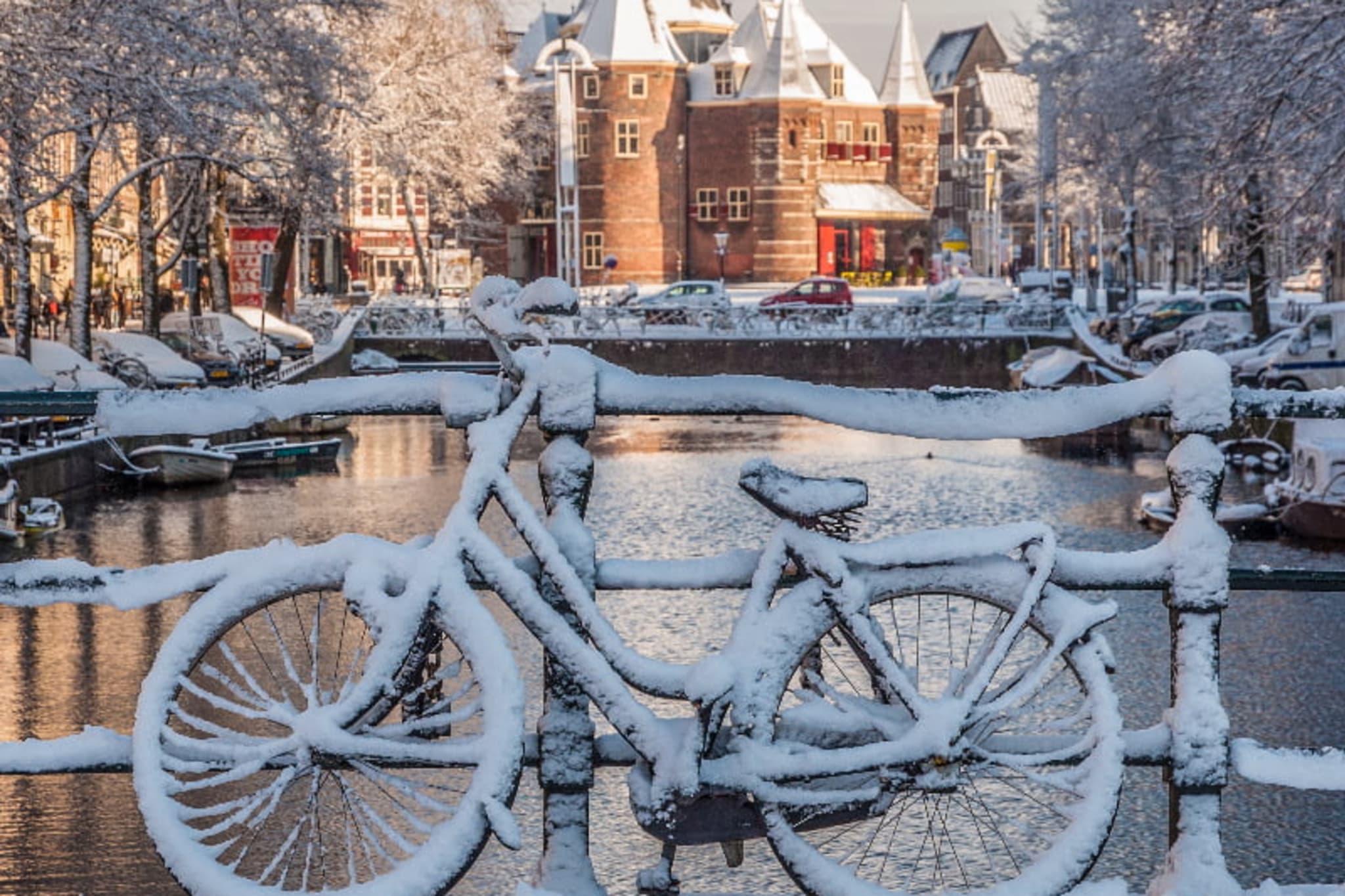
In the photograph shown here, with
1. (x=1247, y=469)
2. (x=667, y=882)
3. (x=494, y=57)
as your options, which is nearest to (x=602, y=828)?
(x=667, y=882)

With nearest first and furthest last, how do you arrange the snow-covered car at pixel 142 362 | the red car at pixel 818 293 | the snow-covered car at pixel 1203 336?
the snow-covered car at pixel 142 362 → the snow-covered car at pixel 1203 336 → the red car at pixel 818 293

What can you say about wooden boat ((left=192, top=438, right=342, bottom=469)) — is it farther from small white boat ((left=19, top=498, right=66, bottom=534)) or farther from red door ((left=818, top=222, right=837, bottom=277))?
red door ((left=818, top=222, right=837, bottom=277))

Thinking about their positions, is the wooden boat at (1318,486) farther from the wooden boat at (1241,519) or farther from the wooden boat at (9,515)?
the wooden boat at (9,515)

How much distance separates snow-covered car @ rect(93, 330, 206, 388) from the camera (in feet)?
109

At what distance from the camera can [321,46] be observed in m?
36.1

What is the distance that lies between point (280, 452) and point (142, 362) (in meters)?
6.04

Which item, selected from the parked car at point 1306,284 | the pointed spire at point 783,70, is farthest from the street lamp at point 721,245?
the parked car at point 1306,284

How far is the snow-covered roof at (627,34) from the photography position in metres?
98.9

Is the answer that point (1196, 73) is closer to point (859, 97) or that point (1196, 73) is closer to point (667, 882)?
point (667, 882)

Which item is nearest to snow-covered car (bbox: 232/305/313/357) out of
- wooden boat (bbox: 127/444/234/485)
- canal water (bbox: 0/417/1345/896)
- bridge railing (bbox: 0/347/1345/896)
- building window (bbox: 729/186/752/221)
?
canal water (bbox: 0/417/1345/896)

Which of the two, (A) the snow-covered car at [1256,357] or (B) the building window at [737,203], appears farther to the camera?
(B) the building window at [737,203]

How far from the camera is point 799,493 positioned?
165 inches

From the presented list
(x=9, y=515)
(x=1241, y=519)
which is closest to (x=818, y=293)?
(x=1241, y=519)

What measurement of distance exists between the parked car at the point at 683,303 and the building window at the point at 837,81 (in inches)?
1285
